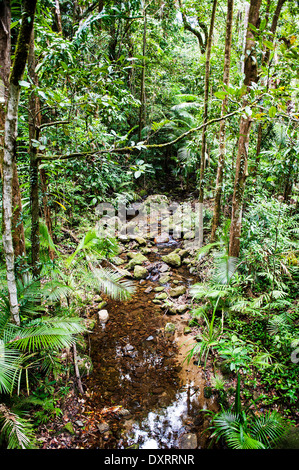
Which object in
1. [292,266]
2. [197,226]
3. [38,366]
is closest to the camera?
[38,366]

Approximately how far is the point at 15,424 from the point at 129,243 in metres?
6.25

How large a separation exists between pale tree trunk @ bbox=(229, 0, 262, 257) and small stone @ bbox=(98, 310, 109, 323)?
265 cm

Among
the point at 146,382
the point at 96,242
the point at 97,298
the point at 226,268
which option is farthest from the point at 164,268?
the point at 96,242

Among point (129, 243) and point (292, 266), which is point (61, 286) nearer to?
point (292, 266)

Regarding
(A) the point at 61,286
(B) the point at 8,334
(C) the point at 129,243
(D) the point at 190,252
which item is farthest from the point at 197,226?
(B) the point at 8,334

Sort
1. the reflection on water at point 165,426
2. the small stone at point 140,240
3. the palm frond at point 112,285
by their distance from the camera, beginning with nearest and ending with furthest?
the reflection on water at point 165,426
the palm frond at point 112,285
the small stone at point 140,240

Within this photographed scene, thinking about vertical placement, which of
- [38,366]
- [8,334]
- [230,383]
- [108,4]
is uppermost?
[108,4]

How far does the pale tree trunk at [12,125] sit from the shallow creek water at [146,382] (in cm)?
174

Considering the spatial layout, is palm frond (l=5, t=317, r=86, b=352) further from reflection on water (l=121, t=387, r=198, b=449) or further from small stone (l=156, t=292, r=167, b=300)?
small stone (l=156, t=292, r=167, b=300)

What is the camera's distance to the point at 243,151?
413 cm

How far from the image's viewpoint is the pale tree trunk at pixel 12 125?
1.68m

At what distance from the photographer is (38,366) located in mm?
2924

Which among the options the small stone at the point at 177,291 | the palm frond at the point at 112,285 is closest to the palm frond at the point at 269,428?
the palm frond at the point at 112,285

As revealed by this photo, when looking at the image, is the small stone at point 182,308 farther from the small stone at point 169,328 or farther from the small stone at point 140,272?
the small stone at point 140,272
